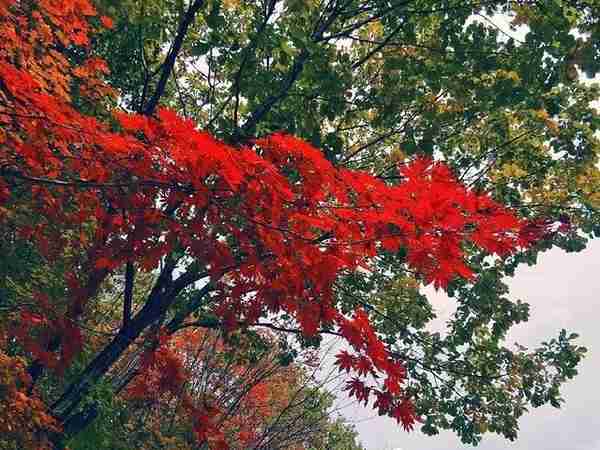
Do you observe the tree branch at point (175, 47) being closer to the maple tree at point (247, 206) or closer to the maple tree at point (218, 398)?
the maple tree at point (247, 206)

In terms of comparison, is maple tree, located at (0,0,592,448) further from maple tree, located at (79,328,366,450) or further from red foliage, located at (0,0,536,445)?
maple tree, located at (79,328,366,450)

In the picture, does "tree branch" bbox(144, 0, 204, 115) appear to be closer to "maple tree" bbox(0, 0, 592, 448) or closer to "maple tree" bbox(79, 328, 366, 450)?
"maple tree" bbox(0, 0, 592, 448)

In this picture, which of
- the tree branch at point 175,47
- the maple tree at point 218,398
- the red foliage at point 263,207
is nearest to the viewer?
the red foliage at point 263,207

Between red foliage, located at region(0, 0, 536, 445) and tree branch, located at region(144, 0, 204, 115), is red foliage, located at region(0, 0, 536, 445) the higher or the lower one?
the lower one

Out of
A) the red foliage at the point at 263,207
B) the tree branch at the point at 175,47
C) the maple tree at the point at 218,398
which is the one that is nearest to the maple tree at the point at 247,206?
the red foliage at the point at 263,207

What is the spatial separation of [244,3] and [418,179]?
15.6 ft

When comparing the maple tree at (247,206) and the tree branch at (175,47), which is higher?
the tree branch at (175,47)

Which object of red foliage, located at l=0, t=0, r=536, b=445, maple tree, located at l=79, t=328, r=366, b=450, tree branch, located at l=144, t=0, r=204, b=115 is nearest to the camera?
red foliage, located at l=0, t=0, r=536, b=445

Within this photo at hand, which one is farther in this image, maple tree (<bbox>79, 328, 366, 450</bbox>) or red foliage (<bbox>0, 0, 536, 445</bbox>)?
maple tree (<bbox>79, 328, 366, 450</bbox>)

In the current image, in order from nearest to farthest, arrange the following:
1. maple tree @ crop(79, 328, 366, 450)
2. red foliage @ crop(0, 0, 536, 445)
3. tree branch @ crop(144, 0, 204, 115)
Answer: red foliage @ crop(0, 0, 536, 445) < tree branch @ crop(144, 0, 204, 115) < maple tree @ crop(79, 328, 366, 450)

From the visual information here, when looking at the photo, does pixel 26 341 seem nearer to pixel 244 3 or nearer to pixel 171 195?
pixel 171 195

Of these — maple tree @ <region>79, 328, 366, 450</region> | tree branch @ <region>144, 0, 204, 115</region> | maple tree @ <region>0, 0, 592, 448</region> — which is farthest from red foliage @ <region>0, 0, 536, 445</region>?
maple tree @ <region>79, 328, 366, 450</region>

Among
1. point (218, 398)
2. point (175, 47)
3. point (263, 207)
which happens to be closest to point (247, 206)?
point (263, 207)

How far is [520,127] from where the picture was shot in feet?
24.2
